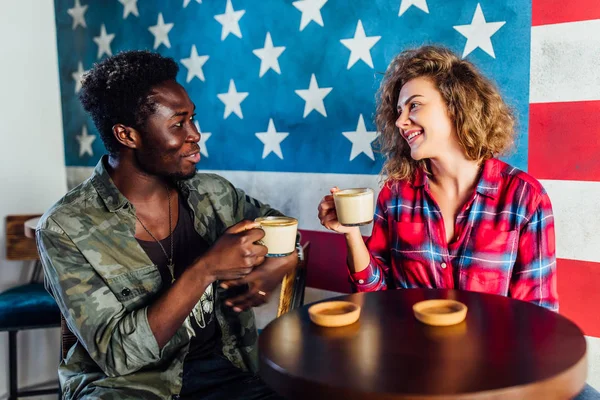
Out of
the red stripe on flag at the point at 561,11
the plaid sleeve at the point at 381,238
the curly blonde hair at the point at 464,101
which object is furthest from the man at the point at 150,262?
the red stripe on flag at the point at 561,11

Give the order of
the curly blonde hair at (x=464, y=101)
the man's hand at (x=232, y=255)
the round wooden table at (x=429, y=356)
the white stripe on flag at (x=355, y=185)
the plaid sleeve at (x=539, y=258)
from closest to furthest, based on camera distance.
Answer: the round wooden table at (x=429, y=356) → the man's hand at (x=232, y=255) → the plaid sleeve at (x=539, y=258) → the curly blonde hair at (x=464, y=101) → the white stripe on flag at (x=355, y=185)

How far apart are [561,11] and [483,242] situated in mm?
717

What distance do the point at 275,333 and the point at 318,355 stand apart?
149 millimetres

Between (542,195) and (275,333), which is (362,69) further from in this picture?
(275,333)

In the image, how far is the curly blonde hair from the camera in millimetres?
1601

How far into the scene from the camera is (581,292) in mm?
1748

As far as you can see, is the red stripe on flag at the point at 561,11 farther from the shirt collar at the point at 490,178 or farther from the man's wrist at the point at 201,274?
the man's wrist at the point at 201,274

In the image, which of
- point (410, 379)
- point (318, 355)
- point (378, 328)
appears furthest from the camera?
point (378, 328)

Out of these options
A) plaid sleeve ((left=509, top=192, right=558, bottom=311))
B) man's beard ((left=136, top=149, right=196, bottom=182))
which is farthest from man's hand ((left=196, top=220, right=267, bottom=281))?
plaid sleeve ((left=509, top=192, right=558, bottom=311))

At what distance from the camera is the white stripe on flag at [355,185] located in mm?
1701

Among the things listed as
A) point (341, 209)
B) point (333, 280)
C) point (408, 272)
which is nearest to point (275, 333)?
point (341, 209)

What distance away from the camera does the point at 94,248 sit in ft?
5.01

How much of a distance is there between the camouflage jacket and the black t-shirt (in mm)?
23

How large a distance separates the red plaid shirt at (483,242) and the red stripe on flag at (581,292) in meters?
0.28
